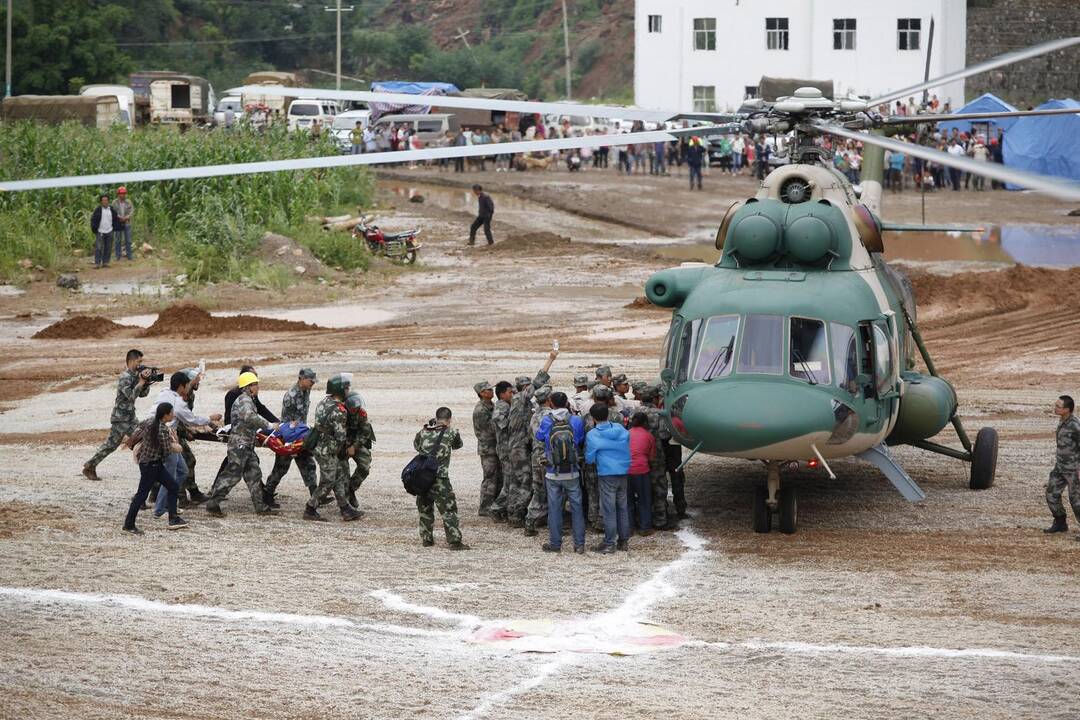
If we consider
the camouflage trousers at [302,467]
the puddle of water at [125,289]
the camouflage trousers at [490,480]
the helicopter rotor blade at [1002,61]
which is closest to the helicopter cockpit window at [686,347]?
the camouflage trousers at [490,480]

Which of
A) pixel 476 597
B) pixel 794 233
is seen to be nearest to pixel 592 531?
pixel 476 597

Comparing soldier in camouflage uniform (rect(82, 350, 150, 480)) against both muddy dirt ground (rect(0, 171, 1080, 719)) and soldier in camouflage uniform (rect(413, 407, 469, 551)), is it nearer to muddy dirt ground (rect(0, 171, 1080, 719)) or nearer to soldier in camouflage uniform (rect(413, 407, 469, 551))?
muddy dirt ground (rect(0, 171, 1080, 719))

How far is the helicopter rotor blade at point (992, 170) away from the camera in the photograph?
6867 millimetres

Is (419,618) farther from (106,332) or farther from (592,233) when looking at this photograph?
(592,233)

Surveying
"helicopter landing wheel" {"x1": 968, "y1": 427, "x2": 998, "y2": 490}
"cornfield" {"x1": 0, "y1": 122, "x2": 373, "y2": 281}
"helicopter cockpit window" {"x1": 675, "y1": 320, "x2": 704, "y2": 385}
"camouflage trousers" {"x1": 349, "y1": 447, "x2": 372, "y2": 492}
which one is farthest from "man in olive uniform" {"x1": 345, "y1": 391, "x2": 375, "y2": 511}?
"cornfield" {"x1": 0, "y1": 122, "x2": 373, "y2": 281}

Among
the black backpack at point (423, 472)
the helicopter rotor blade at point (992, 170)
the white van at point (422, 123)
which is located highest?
the white van at point (422, 123)

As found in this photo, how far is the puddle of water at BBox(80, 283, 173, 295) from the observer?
29828 mm

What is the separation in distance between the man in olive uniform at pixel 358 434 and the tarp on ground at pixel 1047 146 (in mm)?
34026

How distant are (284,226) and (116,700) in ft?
78.4

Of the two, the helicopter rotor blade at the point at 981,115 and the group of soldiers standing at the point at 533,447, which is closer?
the helicopter rotor blade at the point at 981,115

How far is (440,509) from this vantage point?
14102 mm

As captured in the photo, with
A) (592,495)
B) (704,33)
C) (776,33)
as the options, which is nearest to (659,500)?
(592,495)

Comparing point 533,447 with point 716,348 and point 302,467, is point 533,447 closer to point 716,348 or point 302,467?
point 716,348

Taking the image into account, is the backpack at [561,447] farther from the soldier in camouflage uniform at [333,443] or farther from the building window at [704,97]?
the building window at [704,97]
